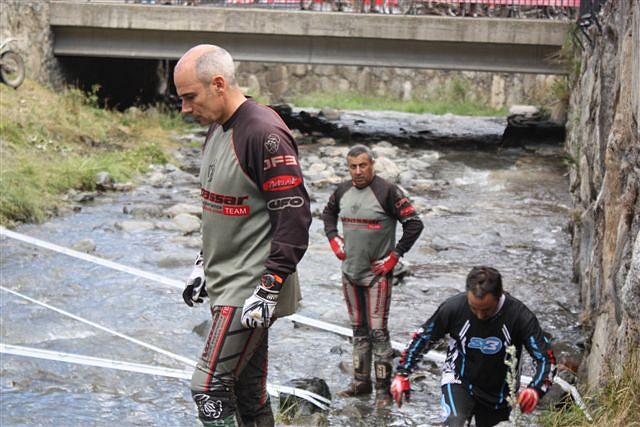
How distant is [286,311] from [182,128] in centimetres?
1998

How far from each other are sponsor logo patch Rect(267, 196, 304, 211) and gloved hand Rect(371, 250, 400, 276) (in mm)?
3122

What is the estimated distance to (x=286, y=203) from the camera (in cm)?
447

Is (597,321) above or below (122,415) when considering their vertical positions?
above

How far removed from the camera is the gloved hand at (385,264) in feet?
24.8

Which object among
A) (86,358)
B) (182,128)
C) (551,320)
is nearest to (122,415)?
(86,358)

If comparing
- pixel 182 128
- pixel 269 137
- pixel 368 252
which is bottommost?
pixel 182 128

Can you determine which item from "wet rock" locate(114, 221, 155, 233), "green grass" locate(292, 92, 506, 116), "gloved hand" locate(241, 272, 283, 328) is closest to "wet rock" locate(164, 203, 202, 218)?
"wet rock" locate(114, 221, 155, 233)

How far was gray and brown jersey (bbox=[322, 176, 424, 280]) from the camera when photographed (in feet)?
24.8

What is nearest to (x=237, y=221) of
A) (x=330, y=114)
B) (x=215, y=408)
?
(x=215, y=408)

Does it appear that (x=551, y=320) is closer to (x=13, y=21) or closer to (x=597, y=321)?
(x=597, y=321)

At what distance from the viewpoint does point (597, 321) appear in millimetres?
7359

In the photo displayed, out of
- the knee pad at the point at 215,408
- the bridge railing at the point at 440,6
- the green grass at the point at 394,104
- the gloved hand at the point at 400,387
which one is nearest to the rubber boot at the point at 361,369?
the gloved hand at the point at 400,387

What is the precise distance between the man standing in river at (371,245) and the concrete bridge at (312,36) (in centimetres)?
1504

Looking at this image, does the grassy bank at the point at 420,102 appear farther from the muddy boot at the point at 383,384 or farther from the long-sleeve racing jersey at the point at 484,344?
the long-sleeve racing jersey at the point at 484,344
